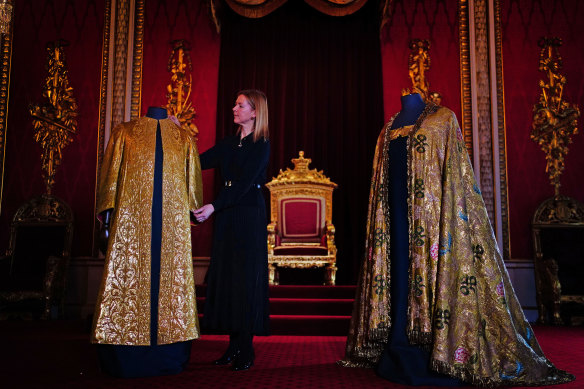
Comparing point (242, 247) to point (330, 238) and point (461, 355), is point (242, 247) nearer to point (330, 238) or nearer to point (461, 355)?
point (461, 355)

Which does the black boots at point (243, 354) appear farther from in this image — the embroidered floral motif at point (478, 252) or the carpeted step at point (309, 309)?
the carpeted step at point (309, 309)

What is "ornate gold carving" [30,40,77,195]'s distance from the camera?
5.87 metres

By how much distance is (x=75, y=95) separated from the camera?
6066 millimetres

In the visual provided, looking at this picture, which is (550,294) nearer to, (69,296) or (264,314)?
(264,314)

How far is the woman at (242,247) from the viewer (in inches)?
101

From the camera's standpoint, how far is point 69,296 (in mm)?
5727

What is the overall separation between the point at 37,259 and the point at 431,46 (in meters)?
5.14

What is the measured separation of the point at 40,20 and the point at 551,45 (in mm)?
6035

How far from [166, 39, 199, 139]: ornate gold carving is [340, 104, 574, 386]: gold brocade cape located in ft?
13.0

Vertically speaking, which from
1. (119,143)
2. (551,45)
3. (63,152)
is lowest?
(119,143)

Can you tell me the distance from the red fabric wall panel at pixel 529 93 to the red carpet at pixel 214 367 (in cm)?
197

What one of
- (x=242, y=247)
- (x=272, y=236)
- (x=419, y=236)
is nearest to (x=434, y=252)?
(x=419, y=236)

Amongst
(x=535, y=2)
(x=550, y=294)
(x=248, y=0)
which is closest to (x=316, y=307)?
(x=550, y=294)

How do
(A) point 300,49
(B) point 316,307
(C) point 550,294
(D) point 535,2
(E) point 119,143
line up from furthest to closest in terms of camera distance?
1. (A) point 300,49
2. (D) point 535,2
3. (C) point 550,294
4. (B) point 316,307
5. (E) point 119,143
